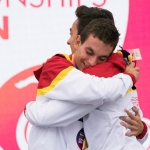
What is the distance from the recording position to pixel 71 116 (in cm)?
158

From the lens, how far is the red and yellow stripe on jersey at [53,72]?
5.20 ft

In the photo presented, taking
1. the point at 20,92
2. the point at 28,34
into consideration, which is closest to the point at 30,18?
the point at 28,34

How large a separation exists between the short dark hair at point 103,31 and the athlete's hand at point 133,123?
0.25m

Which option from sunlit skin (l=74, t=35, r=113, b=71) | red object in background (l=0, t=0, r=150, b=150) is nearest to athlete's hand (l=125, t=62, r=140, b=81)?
sunlit skin (l=74, t=35, r=113, b=71)

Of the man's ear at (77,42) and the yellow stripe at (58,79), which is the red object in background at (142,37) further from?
the yellow stripe at (58,79)

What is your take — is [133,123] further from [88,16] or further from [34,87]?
[34,87]

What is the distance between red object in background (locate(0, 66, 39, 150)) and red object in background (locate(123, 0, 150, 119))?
553mm

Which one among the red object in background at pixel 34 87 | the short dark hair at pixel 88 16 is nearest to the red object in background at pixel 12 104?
the red object in background at pixel 34 87

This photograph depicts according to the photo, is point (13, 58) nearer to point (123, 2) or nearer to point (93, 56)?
point (123, 2)

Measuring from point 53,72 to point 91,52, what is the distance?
5.8 inches

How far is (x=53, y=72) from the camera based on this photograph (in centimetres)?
160

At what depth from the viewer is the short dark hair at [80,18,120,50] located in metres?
1.61

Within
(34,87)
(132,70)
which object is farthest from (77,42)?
(34,87)

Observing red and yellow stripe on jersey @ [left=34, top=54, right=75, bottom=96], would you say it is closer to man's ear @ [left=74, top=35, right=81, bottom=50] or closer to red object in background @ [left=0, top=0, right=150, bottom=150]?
man's ear @ [left=74, top=35, right=81, bottom=50]
